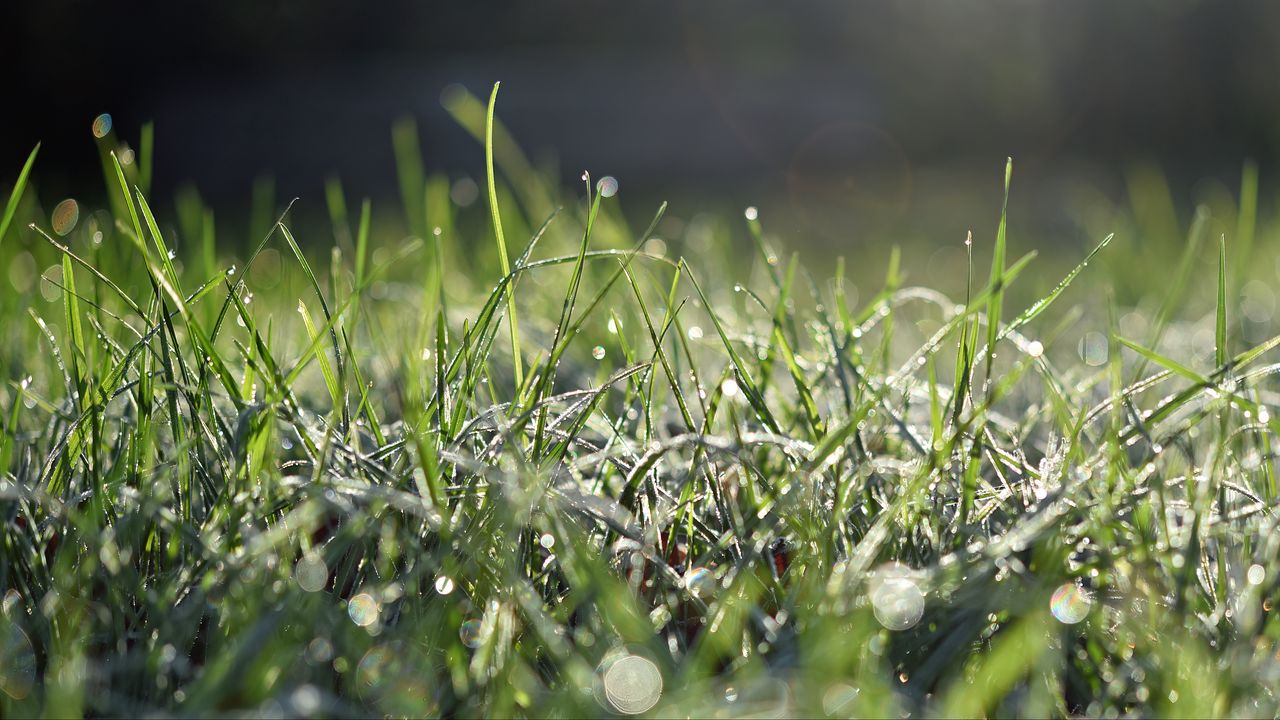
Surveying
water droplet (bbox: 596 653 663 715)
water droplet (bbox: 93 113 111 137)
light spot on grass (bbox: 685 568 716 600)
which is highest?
water droplet (bbox: 93 113 111 137)

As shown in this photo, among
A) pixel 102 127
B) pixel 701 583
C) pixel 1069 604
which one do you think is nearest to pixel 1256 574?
pixel 1069 604

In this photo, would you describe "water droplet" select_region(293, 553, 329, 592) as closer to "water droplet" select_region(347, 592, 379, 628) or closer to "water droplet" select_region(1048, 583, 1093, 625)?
"water droplet" select_region(347, 592, 379, 628)

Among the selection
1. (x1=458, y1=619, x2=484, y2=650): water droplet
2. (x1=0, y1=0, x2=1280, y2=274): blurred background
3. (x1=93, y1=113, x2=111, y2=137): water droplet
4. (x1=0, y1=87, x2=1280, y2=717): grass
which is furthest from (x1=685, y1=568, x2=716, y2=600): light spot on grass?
(x1=0, y1=0, x2=1280, y2=274): blurred background

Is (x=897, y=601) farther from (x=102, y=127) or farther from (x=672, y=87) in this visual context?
(x=672, y=87)

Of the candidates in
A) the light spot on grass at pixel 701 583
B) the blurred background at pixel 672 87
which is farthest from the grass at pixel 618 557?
the blurred background at pixel 672 87

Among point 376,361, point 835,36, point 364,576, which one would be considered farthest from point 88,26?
point 364,576

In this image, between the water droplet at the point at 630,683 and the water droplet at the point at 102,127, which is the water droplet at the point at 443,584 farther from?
the water droplet at the point at 102,127
